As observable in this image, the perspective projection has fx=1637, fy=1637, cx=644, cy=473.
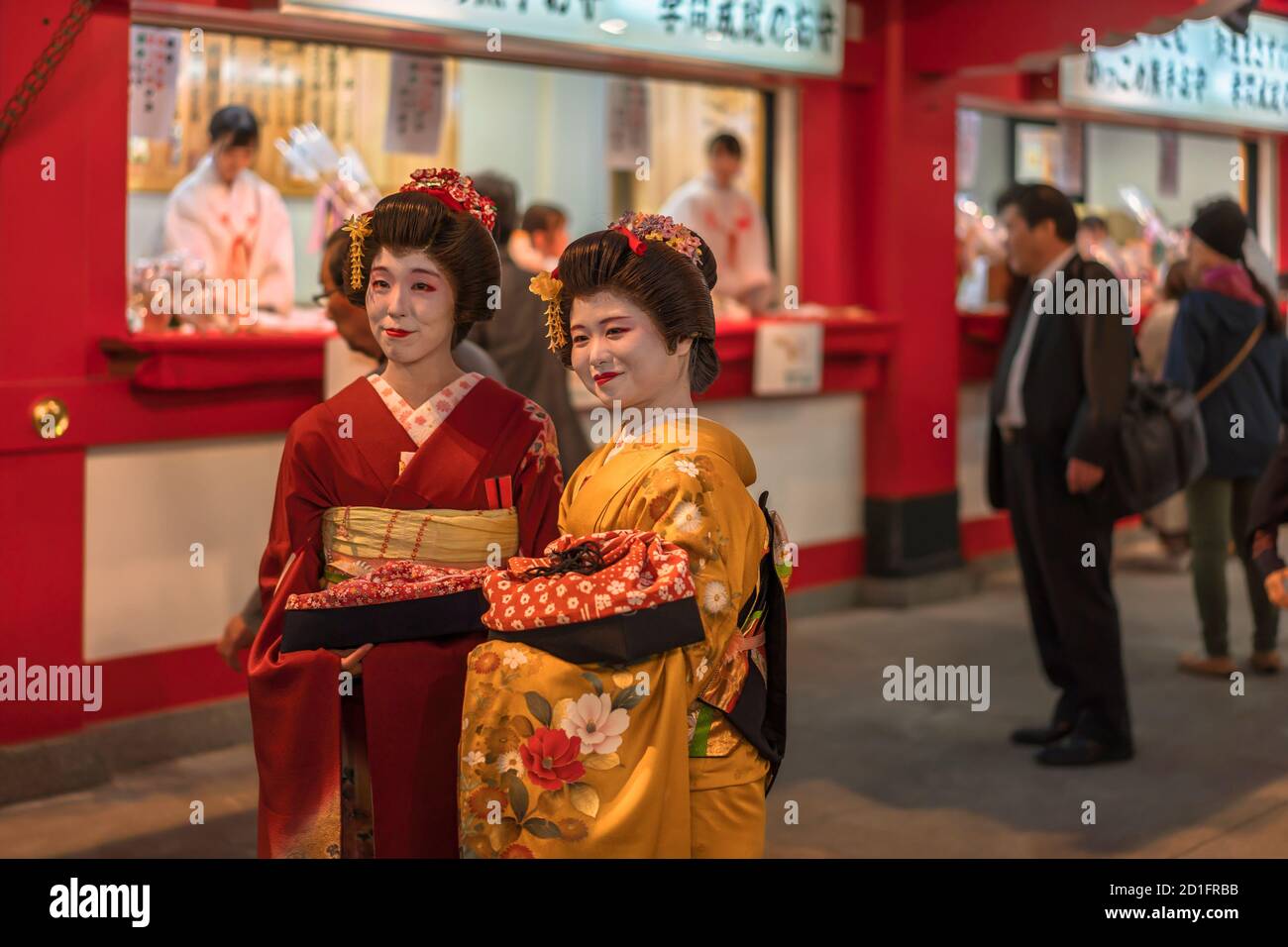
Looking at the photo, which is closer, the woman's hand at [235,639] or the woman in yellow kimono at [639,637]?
the woman in yellow kimono at [639,637]

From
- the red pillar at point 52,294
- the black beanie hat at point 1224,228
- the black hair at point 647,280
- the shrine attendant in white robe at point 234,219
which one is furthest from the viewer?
the shrine attendant in white robe at point 234,219

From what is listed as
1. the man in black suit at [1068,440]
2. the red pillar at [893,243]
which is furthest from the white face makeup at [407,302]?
the red pillar at [893,243]

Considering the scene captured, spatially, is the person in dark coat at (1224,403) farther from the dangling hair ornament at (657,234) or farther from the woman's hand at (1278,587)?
the dangling hair ornament at (657,234)

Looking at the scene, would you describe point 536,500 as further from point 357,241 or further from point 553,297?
point 357,241

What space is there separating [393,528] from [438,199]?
57 centimetres

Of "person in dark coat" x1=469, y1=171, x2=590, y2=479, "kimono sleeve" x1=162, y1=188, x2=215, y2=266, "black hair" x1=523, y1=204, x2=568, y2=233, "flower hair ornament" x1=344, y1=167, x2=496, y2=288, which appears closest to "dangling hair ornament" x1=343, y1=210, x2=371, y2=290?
"flower hair ornament" x1=344, y1=167, x2=496, y2=288

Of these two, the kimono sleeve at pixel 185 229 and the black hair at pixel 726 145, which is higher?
the black hair at pixel 726 145

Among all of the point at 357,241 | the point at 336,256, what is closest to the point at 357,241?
the point at 357,241

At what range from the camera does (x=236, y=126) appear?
20.7 ft

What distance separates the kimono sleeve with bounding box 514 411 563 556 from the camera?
2865mm

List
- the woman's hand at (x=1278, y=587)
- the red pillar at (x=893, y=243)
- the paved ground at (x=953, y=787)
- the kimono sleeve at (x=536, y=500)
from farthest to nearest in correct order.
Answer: the red pillar at (x=893, y=243) → the paved ground at (x=953, y=787) → the woman's hand at (x=1278, y=587) → the kimono sleeve at (x=536, y=500)

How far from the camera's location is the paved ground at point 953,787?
439 cm

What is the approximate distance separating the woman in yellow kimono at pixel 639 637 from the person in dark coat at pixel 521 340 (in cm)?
257

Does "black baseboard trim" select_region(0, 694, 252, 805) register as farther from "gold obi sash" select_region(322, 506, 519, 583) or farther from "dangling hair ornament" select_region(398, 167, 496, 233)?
"dangling hair ornament" select_region(398, 167, 496, 233)
